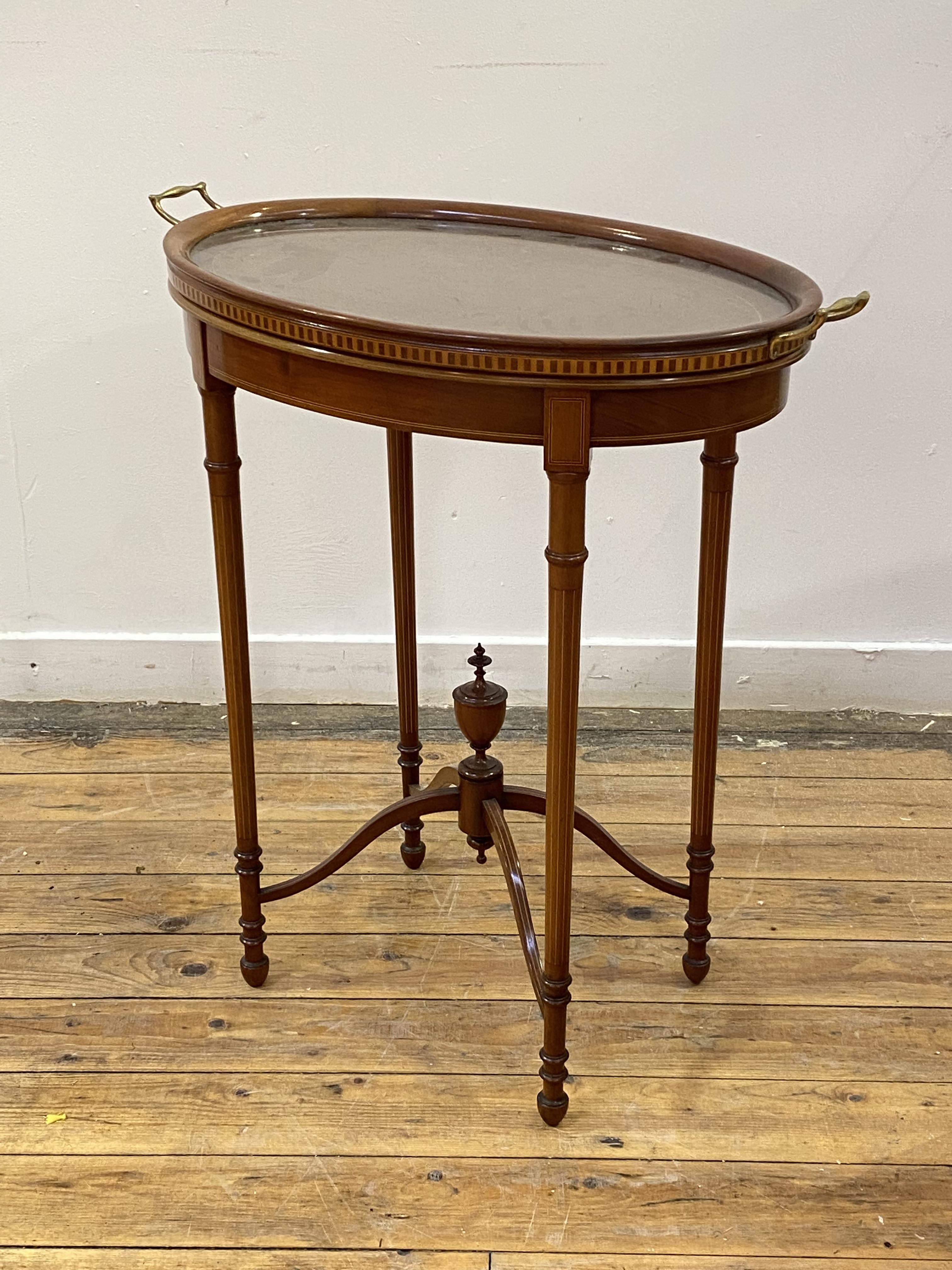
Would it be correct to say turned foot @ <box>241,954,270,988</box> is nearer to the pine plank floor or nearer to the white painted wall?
the pine plank floor

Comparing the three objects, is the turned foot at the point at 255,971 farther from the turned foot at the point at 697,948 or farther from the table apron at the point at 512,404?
the table apron at the point at 512,404

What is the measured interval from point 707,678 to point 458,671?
3.14 ft

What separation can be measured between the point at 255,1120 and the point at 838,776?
1283 millimetres

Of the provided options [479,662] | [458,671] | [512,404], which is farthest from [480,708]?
[458,671]

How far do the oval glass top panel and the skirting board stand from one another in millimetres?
→ 1023

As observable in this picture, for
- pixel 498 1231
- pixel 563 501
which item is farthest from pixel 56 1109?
pixel 563 501

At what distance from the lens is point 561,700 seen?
1.45 m

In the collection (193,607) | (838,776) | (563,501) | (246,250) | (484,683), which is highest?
(246,250)

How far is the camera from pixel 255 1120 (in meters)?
1.66

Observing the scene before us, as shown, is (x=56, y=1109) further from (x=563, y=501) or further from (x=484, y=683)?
(x=563, y=501)

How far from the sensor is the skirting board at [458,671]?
104 inches

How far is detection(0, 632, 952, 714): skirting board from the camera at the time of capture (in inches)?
104

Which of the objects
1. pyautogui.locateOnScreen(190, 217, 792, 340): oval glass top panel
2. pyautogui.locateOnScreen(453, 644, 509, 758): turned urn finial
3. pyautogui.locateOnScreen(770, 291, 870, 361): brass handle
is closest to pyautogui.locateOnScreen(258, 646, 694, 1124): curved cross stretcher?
pyautogui.locateOnScreen(453, 644, 509, 758): turned urn finial

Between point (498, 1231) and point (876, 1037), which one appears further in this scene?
point (876, 1037)
